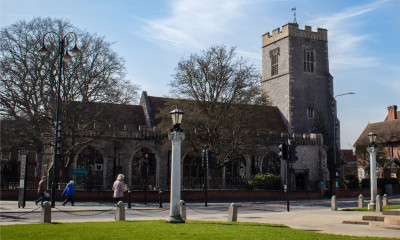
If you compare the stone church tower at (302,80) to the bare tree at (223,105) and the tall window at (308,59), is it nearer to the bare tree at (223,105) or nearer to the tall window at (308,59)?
the tall window at (308,59)

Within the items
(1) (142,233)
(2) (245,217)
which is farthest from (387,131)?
(1) (142,233)

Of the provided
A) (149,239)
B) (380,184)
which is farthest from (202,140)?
(149,239)

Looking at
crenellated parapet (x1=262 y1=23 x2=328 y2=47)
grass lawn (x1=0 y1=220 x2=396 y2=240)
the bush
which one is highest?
crenellated parapet (x1=262 y1=23 x2=328 y2=47)

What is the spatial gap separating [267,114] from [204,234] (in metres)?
24.5

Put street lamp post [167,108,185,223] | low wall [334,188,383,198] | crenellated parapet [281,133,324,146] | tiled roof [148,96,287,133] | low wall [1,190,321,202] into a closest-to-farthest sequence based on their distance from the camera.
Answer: street lamp post [167,108,185,223], low wall [1,190,321,202], tiled roof [148,96,287,133], low wall [334,188,383,198], crenellated parapet [281,133,324,146]

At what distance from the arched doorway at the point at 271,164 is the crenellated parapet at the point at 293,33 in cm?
1371

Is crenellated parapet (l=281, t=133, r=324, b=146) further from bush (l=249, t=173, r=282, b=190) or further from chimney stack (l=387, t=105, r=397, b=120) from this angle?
chimney stack (l=387, t=105, r=397, b=120)

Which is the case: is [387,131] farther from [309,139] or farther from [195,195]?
[195,195]

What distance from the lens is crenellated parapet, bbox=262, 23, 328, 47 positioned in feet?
152

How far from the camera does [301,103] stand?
1800 inches

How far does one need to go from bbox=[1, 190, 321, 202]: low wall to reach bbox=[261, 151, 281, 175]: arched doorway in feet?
22.4

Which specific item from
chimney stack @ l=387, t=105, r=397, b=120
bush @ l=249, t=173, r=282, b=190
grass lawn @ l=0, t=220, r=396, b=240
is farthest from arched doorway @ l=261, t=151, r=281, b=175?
grass lawn @ l=0, t=220, r=396, b=240

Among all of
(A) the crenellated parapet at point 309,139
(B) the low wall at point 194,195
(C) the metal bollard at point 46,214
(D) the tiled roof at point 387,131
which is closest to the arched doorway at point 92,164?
(B) the low wall at point 194,195

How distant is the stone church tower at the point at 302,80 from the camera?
45.3 meters
